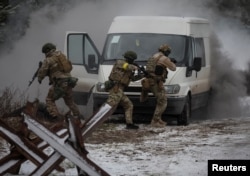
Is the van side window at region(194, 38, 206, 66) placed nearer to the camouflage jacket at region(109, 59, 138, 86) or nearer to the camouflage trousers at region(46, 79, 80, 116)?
the camouflage jacket at region(109, 59, 138, 86)

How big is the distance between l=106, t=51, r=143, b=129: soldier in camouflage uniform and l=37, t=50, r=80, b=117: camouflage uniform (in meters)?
1.04

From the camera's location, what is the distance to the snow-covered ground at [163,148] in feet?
25.7

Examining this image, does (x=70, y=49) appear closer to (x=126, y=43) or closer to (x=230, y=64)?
(x=126, y=43)

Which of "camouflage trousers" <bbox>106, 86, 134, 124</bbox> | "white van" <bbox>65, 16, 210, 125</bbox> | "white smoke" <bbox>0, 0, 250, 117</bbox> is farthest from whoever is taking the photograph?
"white smoke" <bbox>0, 0, 250, 117</bbox>

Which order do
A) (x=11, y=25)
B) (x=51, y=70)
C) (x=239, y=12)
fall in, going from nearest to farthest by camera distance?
(x=51, y=70)
(x=11, y=25)
(x=239, y=12)

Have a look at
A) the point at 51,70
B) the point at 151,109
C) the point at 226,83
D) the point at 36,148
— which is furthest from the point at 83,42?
the point at 36,148

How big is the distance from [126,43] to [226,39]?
4700 mm

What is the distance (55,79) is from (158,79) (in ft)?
6.67

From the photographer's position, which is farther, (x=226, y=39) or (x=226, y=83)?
(x=226, y=39)

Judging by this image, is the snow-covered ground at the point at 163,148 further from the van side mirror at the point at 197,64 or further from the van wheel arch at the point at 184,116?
the van side mirror at the point at 197,64

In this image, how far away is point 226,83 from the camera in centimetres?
1469

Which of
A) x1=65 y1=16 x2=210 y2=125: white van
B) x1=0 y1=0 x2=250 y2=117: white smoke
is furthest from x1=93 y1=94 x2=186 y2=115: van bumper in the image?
x1=0 y1=0 x2=250 y2=117: white smoke

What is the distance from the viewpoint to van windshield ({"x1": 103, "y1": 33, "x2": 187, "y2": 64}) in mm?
12758

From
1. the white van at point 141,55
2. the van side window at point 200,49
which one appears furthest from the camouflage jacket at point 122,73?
the van side window at point 200,49
